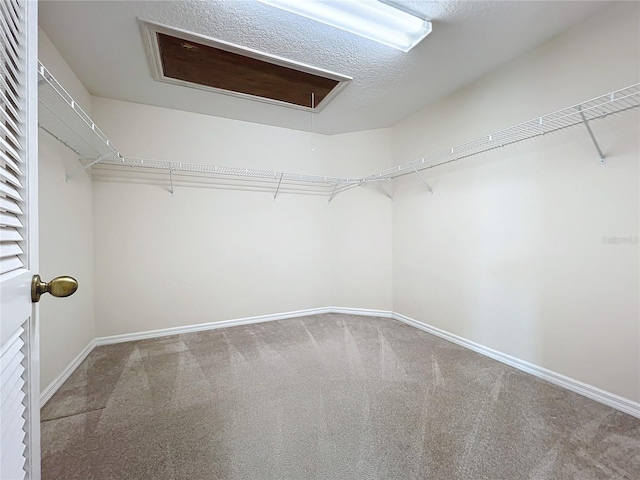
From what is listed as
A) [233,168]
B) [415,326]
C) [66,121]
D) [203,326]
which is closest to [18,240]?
[66,121]

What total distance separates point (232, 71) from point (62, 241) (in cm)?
183

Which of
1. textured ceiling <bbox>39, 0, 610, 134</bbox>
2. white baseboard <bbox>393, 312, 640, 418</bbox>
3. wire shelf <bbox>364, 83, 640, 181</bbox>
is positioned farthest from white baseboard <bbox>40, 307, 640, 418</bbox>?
textured ceiling <bbox>39, 0, 610, 134</bbox>

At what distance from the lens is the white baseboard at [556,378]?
1644mm

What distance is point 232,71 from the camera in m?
2.27

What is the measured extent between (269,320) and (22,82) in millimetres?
3029

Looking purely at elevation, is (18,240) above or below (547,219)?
below

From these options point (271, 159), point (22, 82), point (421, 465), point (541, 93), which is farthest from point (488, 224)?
point (22, 82)

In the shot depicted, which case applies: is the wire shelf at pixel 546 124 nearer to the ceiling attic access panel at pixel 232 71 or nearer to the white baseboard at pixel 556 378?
the ceiling attic access panel at pixel 232 71

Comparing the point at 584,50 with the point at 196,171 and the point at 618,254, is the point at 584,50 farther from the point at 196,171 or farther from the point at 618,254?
the point at 196,171

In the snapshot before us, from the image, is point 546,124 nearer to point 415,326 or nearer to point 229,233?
point 415,326

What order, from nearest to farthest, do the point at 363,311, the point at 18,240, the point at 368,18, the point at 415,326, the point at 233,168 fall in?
the point at 18,240
the point at 368,18
the point at 233,168
the point at 415,326
the point at 363,311

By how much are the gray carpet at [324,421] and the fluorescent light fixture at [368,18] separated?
236 centimetres

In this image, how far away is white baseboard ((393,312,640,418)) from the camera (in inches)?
64.7

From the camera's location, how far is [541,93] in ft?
6.66
